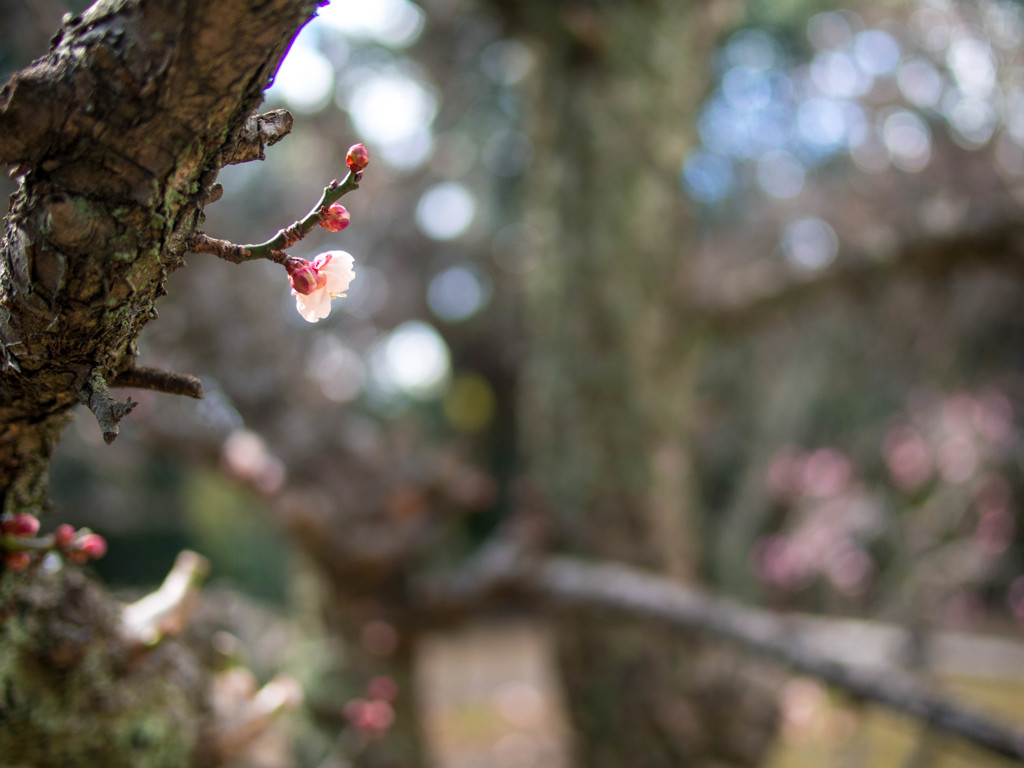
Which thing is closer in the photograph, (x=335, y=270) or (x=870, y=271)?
(x=335, y=270)

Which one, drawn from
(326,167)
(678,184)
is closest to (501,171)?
(326,167)

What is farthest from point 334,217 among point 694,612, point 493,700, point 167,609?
point 493,700

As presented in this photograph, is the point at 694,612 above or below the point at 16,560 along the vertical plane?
below

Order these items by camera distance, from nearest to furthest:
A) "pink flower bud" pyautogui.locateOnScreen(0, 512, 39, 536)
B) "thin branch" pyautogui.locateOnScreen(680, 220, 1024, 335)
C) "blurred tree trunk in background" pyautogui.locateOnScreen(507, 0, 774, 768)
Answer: "pink flower bud" pyautogui.locateOnScreen(0, 512, 39, 536) → "thin branch" pyautogui.locateOnScreen(680, 220, 1024, 335) → "blurred tree trunk in background" pyautogui.locateOnScreen(507, 0, 774, 768)

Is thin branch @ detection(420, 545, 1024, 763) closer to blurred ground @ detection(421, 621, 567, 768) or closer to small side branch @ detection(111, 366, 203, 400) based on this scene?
blurred ground @ detection(421, 621, 567, 768)

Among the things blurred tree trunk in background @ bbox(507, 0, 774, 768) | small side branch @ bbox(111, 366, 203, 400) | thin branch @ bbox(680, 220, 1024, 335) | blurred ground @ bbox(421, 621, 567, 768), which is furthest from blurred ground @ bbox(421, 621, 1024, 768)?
small side branch @ bbox(111, 366, 203, 400)

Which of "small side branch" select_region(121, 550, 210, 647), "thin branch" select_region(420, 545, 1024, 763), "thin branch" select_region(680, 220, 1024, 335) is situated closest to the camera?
"small side branch" select_region(121, 550, 210, 647)

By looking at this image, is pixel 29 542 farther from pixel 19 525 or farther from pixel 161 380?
pixel 161 380
